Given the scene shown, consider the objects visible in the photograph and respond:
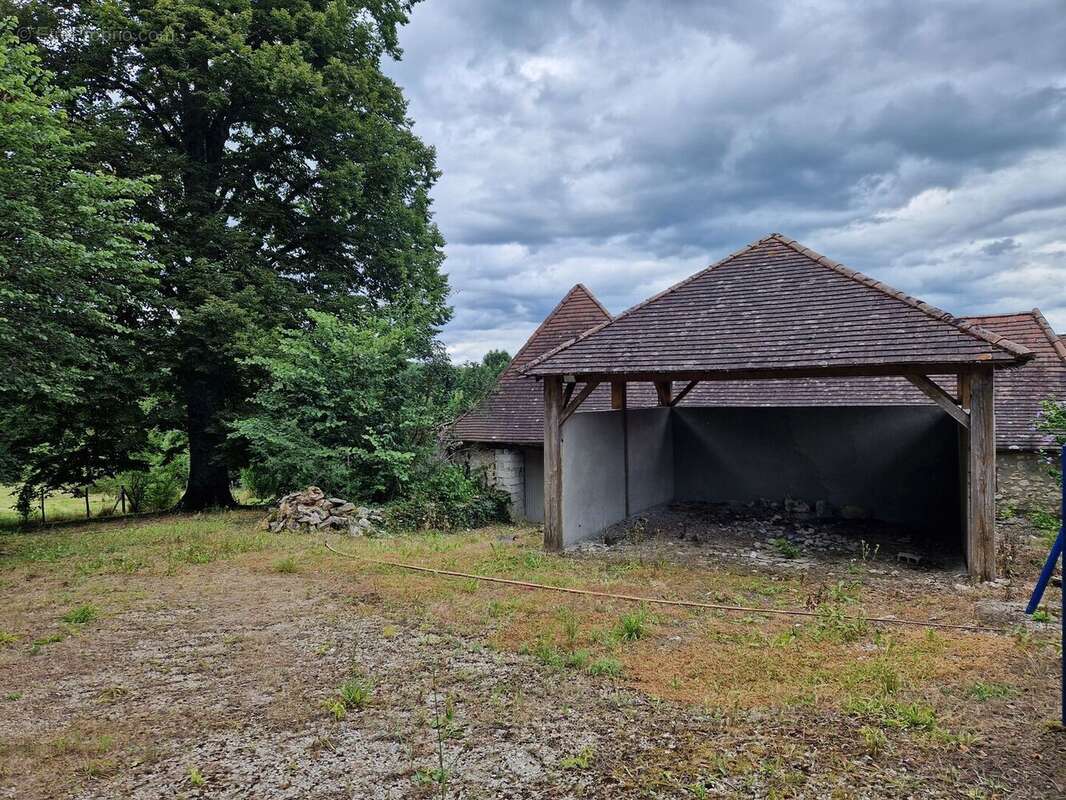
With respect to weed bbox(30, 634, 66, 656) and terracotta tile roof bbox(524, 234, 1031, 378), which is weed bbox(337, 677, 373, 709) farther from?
terracotta tile roof bbox(524, 234, 1031, 378)

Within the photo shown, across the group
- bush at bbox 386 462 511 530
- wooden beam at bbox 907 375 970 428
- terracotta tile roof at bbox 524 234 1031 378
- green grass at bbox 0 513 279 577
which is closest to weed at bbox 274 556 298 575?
green grass at bbox 0 513 279 577

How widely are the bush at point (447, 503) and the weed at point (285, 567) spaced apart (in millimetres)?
3165

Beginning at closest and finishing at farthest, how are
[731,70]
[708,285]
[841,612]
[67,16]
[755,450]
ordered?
[841,612] < [731,70] < [708,285] < [67,16] < [755,450]

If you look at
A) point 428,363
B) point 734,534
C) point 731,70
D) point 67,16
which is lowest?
point 734,534

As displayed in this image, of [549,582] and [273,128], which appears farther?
[273,128]

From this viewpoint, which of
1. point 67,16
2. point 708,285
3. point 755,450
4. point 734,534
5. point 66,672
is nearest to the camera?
point 66,672

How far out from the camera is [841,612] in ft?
19.3

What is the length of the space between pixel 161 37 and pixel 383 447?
9024 mm

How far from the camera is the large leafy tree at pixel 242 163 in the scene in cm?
1214

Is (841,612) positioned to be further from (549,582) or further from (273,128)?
(273,128)

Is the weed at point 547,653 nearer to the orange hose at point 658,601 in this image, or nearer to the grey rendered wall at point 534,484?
the orange hose at point 658,601

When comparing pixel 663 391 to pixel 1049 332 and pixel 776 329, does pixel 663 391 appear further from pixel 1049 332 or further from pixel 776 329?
pixel 1049 332

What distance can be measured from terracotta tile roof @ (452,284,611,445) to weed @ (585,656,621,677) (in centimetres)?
887

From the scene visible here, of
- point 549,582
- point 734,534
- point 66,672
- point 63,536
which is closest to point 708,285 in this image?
point 734,534
